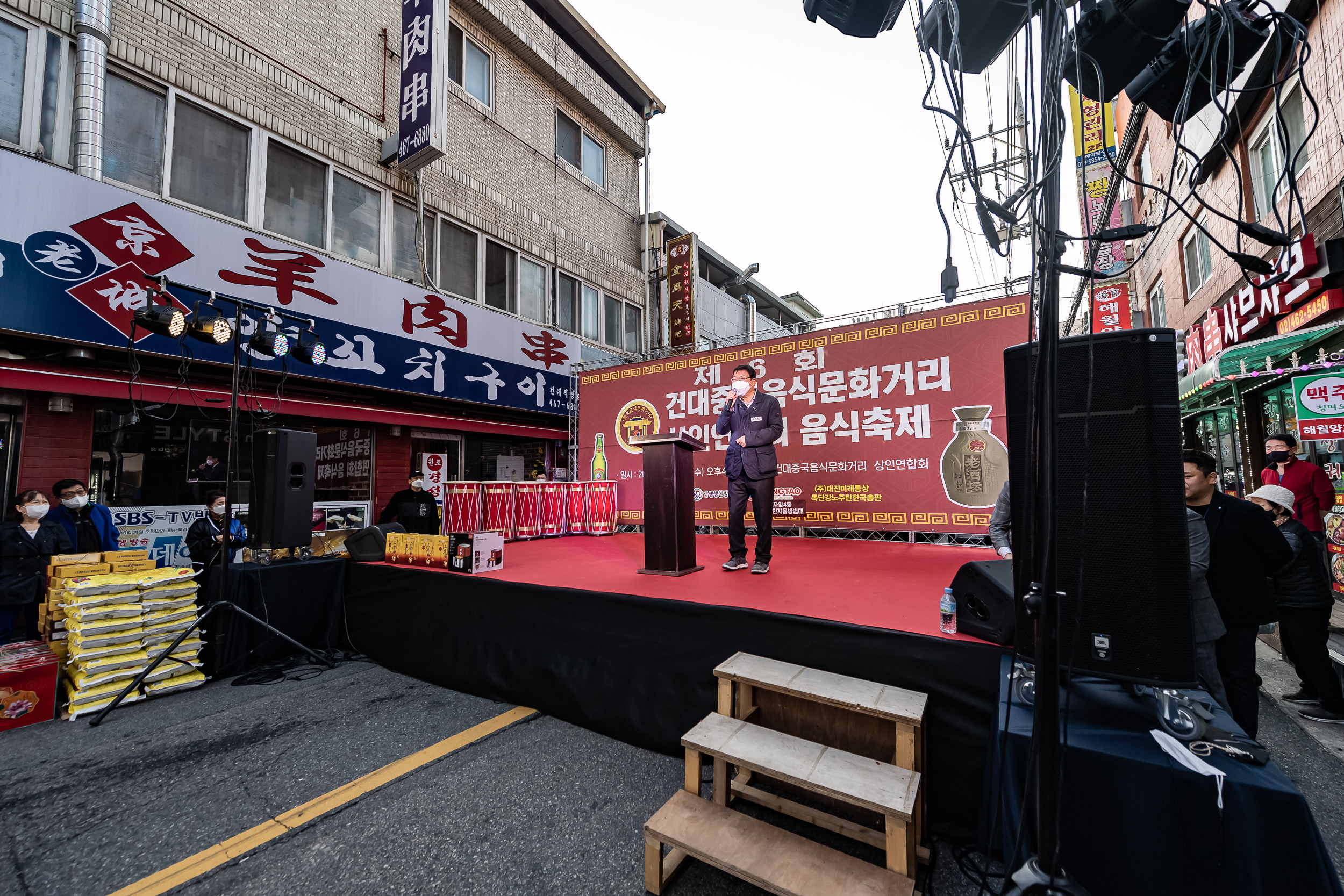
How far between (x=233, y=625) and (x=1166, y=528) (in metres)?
5.76

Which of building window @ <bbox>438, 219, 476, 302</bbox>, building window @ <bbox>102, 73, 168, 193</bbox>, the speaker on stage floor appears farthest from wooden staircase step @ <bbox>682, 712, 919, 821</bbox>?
building window @ <bbox>438, 219, 476, 302</bbox>

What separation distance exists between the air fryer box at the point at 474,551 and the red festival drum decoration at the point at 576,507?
288cm

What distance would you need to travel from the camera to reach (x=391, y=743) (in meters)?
3.08

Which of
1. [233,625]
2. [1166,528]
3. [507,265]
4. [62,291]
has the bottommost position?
[233,625]

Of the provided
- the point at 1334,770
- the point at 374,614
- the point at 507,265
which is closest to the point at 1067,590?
the point at 1334,770

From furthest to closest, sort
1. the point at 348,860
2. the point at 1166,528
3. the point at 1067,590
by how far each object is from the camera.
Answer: the point at 348,860 < the point at 1067,590 < the point at 1166,528

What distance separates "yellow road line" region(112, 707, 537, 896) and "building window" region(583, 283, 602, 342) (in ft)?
27.8

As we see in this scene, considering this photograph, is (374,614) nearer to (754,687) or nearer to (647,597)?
Answer: (647,597)

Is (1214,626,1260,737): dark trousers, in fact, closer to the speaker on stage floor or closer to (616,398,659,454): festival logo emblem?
(616,398,659,454): festival logo emblem

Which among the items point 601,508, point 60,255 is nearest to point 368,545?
point 601,508

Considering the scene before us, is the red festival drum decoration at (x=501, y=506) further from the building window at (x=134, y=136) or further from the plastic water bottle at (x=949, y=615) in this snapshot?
the plastic water bottle at (x=949, y=615)

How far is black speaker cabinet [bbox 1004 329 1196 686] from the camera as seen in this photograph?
1653 mm

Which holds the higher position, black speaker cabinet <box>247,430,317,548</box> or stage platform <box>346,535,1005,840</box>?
black speaker cabinet <box>247,430,317,548</box>

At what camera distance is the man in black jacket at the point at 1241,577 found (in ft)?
9.12
